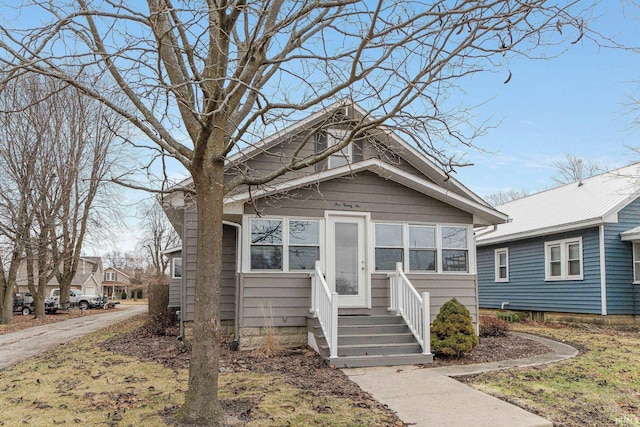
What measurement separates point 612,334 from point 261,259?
9521 millimetres

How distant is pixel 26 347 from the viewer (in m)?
12.0

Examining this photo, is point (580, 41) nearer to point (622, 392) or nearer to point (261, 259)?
point (622, 392)

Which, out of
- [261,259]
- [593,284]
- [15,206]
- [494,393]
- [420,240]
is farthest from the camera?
[15,206]

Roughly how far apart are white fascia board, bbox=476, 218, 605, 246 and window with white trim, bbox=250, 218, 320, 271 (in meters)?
8.79

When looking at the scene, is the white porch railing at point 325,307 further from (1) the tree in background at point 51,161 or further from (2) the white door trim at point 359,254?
(1) the tree in background at point 51,161

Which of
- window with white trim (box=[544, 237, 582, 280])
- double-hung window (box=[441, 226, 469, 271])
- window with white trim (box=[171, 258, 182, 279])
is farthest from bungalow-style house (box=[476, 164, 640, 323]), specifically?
window with white trim (box=[171, 258, 182, 279])

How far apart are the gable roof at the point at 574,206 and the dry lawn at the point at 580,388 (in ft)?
15.1

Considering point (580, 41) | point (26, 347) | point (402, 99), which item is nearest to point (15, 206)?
point (26, 347)

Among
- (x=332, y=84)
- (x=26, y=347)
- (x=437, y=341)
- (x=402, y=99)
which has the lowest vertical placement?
(x=26, y=347)

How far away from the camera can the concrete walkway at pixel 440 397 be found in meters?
5.21

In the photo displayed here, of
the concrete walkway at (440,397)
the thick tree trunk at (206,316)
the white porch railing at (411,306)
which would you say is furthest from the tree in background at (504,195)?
the thick tree trunk at (206,316)

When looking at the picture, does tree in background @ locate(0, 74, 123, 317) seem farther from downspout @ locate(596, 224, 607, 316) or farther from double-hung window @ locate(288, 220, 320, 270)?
downspout @ locate(596, 224, 607, 316)

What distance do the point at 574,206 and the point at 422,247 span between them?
27.7 ft

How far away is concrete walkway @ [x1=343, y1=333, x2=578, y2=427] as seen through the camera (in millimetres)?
5215
